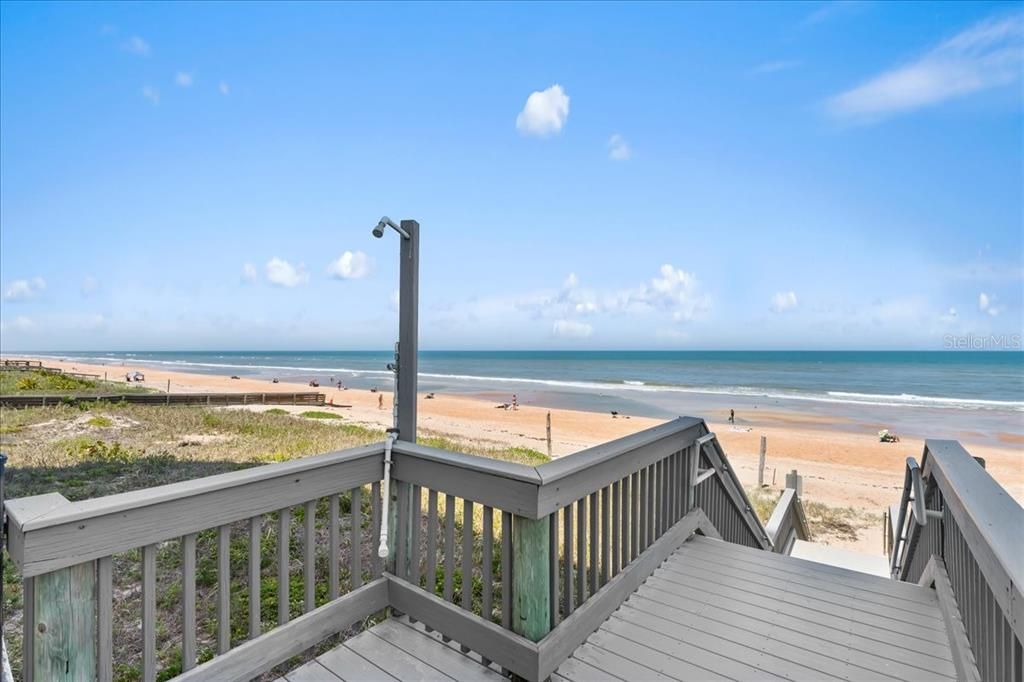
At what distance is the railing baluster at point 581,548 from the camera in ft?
7.07

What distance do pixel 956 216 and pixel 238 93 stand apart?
28.6 meters

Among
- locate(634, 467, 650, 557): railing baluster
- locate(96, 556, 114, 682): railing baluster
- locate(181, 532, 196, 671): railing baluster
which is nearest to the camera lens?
locate(96, 556, 114, 682): railing baluster

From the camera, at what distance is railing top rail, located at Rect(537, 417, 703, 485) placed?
1.94m

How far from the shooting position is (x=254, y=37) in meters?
7.43

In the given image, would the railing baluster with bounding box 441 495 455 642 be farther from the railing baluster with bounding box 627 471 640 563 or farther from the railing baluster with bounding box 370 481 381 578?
the railing baluster with bounding box 627 471 640 563

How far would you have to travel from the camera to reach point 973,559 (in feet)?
6.02

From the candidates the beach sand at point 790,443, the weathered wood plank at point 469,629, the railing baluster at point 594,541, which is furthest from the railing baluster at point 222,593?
the beach sand at point 790,443

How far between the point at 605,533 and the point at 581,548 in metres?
0.23

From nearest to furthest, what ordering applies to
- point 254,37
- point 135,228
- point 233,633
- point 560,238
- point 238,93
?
point 233,633 → point 254,37 → point 238,93 → point 135,228 → point 560,238

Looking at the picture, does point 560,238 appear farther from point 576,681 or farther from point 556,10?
point 576,681

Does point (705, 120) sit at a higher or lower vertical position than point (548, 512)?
higher

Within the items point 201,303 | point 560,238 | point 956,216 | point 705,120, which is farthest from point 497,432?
point 201,303

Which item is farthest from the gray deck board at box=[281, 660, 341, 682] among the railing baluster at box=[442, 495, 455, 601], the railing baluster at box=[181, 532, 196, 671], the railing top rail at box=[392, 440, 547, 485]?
the railing top rail at box=[392, 440, 547, 485]

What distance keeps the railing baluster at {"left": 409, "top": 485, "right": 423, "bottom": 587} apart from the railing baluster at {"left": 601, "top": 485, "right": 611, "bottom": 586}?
3.00 ft
